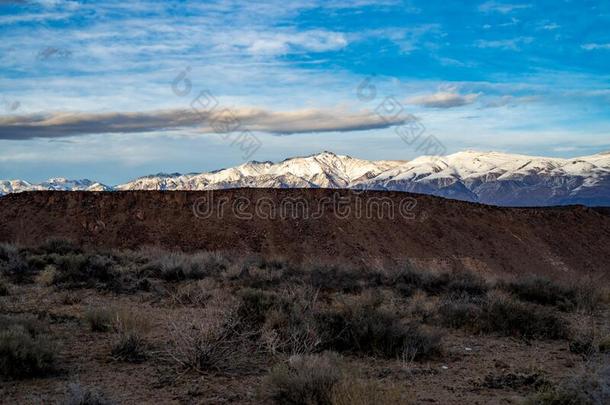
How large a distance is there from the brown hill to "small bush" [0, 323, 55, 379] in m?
28.2

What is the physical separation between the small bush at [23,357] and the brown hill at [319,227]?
2822 centimetres

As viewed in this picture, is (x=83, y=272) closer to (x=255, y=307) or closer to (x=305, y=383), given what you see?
(x=255, y=307)

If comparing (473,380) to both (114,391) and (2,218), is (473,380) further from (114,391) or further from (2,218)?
(2,218)

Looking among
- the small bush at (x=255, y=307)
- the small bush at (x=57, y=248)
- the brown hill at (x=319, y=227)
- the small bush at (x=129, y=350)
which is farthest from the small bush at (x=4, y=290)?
the brown hill at (x=319, y=227)

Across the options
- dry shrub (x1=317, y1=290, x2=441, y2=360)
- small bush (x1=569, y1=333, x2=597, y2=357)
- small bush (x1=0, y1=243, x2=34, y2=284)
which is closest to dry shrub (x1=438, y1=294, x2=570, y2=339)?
small bush (x1=569, y1=333, x2=597, y2=357)

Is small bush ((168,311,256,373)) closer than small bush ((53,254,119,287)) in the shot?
Yes

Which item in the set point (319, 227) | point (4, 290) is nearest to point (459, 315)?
point (4, 290)

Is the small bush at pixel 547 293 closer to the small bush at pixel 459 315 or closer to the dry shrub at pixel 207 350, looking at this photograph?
the small bush at pixel 459 315

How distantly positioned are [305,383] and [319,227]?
32690mm

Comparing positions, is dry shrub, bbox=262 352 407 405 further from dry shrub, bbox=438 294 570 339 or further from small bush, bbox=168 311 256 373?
dry shrub, bbox=438 294 570 339

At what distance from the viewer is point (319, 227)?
127 ft

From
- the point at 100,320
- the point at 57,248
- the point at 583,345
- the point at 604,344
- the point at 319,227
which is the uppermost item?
the point at 57,248

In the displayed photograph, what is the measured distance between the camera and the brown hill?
37125mm

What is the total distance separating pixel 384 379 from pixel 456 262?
30864mm
